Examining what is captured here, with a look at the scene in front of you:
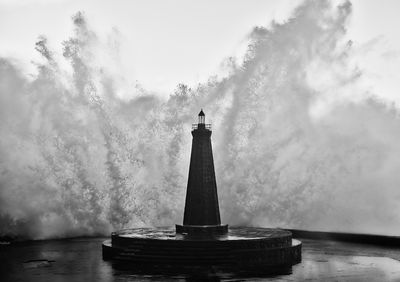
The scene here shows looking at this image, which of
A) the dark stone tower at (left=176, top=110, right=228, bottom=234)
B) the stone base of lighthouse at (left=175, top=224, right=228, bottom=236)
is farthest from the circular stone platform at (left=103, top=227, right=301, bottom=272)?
the dark stone tower at (left=176, top=110, right=228, bottom=234)

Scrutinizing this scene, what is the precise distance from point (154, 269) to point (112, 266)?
4.87m

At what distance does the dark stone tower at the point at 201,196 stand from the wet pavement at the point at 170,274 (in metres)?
7.48

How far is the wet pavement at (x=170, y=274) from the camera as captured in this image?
127 feet

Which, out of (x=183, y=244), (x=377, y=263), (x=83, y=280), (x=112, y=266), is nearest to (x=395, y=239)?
(x=377, y=263)

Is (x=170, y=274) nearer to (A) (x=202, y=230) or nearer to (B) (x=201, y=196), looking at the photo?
(A) (x=202, y=230)

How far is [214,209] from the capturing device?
4800cm

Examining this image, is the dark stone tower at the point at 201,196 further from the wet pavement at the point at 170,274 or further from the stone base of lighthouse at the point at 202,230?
the wet pavement at the point at 170,274

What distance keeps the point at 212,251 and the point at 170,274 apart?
186 inches

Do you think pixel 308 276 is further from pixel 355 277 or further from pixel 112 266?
pixel 112 266

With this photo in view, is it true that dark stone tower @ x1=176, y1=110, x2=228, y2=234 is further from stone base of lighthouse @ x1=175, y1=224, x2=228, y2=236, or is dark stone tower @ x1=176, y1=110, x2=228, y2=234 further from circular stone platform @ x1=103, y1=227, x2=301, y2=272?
circular stone platform @ x1=103, y1=227, x2=301, y2=272

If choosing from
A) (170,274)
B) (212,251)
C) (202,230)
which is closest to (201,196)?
(202,230)

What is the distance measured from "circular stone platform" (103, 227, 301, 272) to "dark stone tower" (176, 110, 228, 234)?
1440 millimetres

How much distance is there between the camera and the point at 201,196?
157ft

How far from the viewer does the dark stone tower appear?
156 ft
